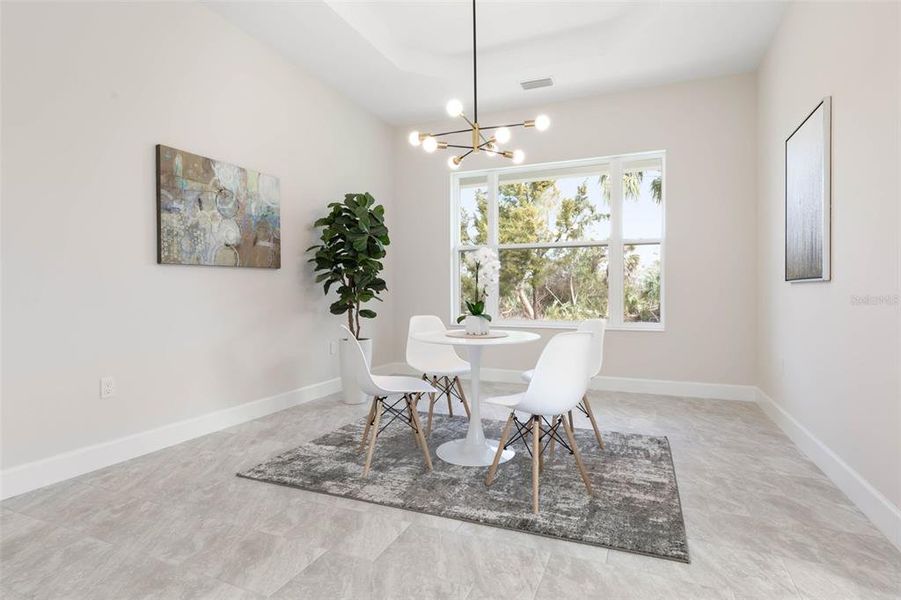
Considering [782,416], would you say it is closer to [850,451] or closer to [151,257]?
[850,451]

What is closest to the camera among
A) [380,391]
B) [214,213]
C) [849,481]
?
[849,481]

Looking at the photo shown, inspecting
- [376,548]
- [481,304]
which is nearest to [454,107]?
[481,304]

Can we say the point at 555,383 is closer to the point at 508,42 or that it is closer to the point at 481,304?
the point at 481,304

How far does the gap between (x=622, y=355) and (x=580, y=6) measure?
317 centimetres

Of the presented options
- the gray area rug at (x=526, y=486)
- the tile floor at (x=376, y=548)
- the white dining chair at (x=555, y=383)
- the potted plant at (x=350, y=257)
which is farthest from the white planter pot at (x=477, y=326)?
the potted plant at (x=350, y=257)

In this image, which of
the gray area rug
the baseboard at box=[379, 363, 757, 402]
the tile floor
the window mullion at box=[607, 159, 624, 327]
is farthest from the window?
the tile floor

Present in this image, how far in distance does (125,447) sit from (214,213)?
1.64 m

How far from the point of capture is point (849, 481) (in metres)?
2.32

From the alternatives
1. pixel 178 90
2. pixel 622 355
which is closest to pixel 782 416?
pixel 622 355

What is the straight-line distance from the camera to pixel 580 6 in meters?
3.77

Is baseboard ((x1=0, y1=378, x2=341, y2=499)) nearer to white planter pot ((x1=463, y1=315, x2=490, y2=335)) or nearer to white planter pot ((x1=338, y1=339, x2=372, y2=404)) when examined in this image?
white planter pot ((x1=338, y1=339, x2=372, y2=404))

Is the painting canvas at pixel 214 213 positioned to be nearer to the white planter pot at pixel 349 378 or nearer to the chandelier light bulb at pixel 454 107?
the white planter pot at pixel 349 378

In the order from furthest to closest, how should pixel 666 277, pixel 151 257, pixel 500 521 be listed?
pixel 666 277, pixel 151 257, pixel 500 521

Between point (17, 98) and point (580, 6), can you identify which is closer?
point (17, 98)
